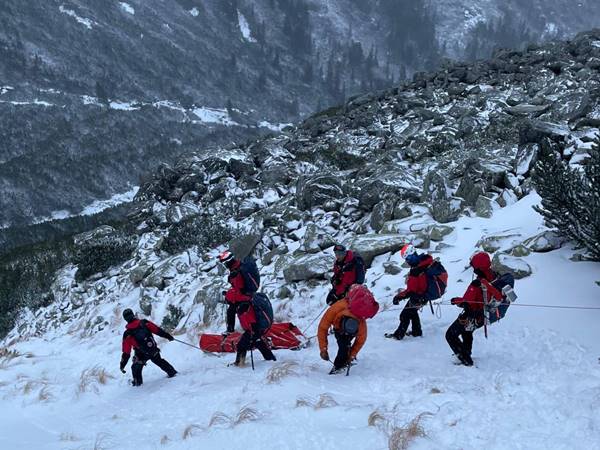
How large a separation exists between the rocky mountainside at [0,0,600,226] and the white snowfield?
61609 millimetres

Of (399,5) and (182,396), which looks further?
(399,5)

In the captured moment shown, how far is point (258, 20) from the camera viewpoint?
4870 inches

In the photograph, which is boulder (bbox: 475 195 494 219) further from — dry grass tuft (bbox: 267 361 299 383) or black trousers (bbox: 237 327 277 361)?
dry grass tuft (bbox: 267 361 299 383)

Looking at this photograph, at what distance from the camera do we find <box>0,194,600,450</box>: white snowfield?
167 inches

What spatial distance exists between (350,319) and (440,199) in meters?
6.19

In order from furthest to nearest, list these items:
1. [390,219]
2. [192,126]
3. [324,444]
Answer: [192,126]
[390,219]
[324,444]

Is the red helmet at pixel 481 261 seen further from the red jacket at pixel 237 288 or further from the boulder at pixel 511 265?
the red jacket at pixel 237 288

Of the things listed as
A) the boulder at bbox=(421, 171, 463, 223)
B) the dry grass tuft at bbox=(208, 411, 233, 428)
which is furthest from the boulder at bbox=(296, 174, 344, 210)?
the dry grass tuft at bbox=(208, 411, 233, 428)

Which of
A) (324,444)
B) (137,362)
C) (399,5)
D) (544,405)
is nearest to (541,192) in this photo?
(544,405)

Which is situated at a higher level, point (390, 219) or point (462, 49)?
point (462, 49)

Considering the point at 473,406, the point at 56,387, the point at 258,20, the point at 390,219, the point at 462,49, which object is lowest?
the point at 56,387

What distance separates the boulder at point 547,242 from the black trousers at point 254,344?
4449mm

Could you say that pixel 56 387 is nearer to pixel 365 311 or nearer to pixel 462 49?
pixel 365 311

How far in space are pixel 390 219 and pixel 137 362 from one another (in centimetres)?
629
